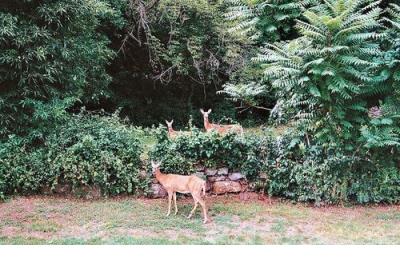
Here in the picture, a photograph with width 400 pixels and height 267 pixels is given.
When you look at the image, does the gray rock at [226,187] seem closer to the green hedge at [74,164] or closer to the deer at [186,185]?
the deer at [186,185]

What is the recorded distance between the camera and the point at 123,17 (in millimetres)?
10609

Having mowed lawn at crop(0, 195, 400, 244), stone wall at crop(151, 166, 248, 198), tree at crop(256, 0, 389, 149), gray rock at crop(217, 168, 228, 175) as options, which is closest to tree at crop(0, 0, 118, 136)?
mowed lawn at crop(0, 195, 400, 244)

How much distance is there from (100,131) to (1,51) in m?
1.59

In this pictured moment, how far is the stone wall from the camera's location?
6359mm

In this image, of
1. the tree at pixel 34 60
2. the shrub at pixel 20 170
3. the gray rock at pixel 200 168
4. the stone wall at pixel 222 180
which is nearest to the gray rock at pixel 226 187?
the stone wall at pixel 222 180

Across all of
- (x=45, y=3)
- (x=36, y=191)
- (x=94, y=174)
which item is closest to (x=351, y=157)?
(x=94, y=174)

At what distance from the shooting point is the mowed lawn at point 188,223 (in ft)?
16.3

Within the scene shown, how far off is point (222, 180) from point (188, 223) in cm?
116

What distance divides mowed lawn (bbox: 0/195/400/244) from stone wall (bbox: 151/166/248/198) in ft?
0.38

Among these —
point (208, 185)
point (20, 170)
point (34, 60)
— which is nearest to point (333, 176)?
point (208, 185)

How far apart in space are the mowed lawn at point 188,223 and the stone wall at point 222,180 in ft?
0.38

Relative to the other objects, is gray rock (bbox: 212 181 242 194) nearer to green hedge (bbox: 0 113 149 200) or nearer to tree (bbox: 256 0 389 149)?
green hedge (bbox: 0 113 149 200)

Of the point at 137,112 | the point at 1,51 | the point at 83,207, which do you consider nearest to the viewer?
the point at 83,207

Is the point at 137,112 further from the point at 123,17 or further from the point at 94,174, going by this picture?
the point at 94,174
